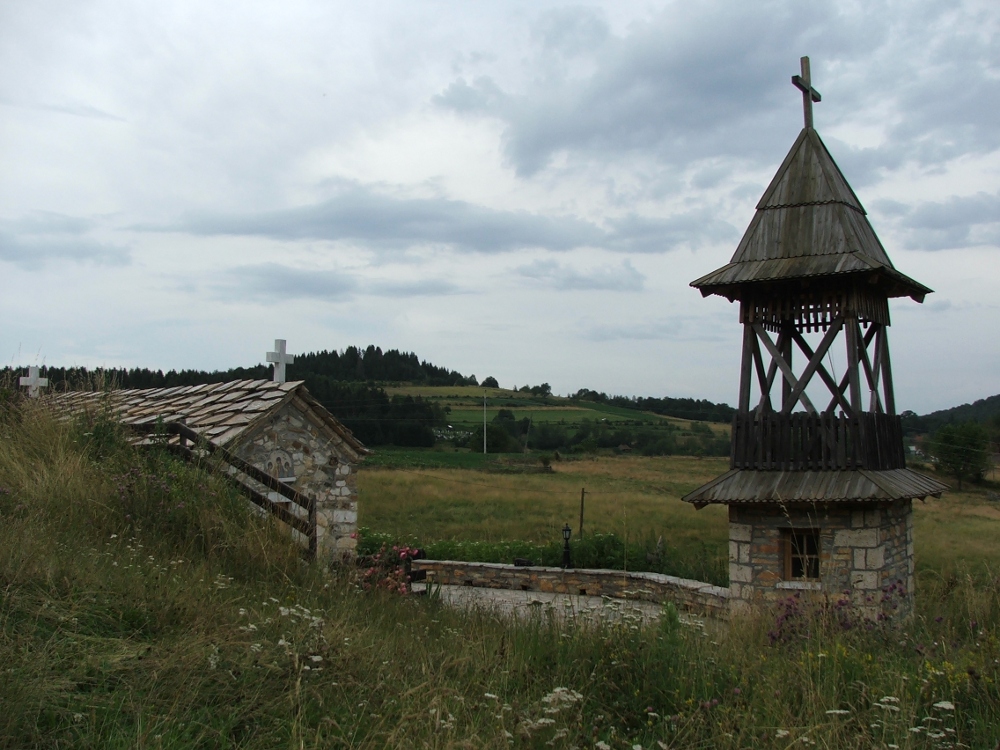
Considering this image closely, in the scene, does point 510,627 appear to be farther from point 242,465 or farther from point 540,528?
point 540,528

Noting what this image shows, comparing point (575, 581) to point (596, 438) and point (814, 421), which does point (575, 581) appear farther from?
point (596, 438)

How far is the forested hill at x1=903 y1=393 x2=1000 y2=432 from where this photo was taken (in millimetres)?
67062

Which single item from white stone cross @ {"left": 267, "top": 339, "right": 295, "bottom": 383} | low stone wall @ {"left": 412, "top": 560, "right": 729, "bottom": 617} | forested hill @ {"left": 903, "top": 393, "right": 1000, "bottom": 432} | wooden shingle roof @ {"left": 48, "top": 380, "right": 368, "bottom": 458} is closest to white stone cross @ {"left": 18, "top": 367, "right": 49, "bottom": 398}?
wooden shingle roof @ {"left": 48, "top": 380, "right": 368, "bottom": 458}

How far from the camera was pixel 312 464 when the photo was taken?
12.7 metres

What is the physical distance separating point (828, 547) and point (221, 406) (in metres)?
8.39

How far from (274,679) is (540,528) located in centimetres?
2241

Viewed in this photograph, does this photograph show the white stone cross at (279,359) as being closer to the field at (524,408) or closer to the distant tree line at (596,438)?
the distant tree line at (596,438)

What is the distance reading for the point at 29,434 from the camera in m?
8.60

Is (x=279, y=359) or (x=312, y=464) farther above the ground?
(x=279, y=359)

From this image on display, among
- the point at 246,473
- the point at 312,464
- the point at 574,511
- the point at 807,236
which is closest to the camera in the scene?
the point at 246,473

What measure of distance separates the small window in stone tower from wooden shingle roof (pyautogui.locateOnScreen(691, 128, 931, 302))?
3.47m

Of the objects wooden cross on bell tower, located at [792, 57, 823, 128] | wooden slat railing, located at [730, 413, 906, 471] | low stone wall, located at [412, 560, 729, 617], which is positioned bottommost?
low stone wall, located at [412, 560, 729, 617]

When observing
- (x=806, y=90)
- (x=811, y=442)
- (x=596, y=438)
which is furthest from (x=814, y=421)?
(x=596, y=438)

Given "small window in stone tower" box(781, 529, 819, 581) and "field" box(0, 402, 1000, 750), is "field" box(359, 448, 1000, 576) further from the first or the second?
"field" box(0, 402, 1000, 750)
